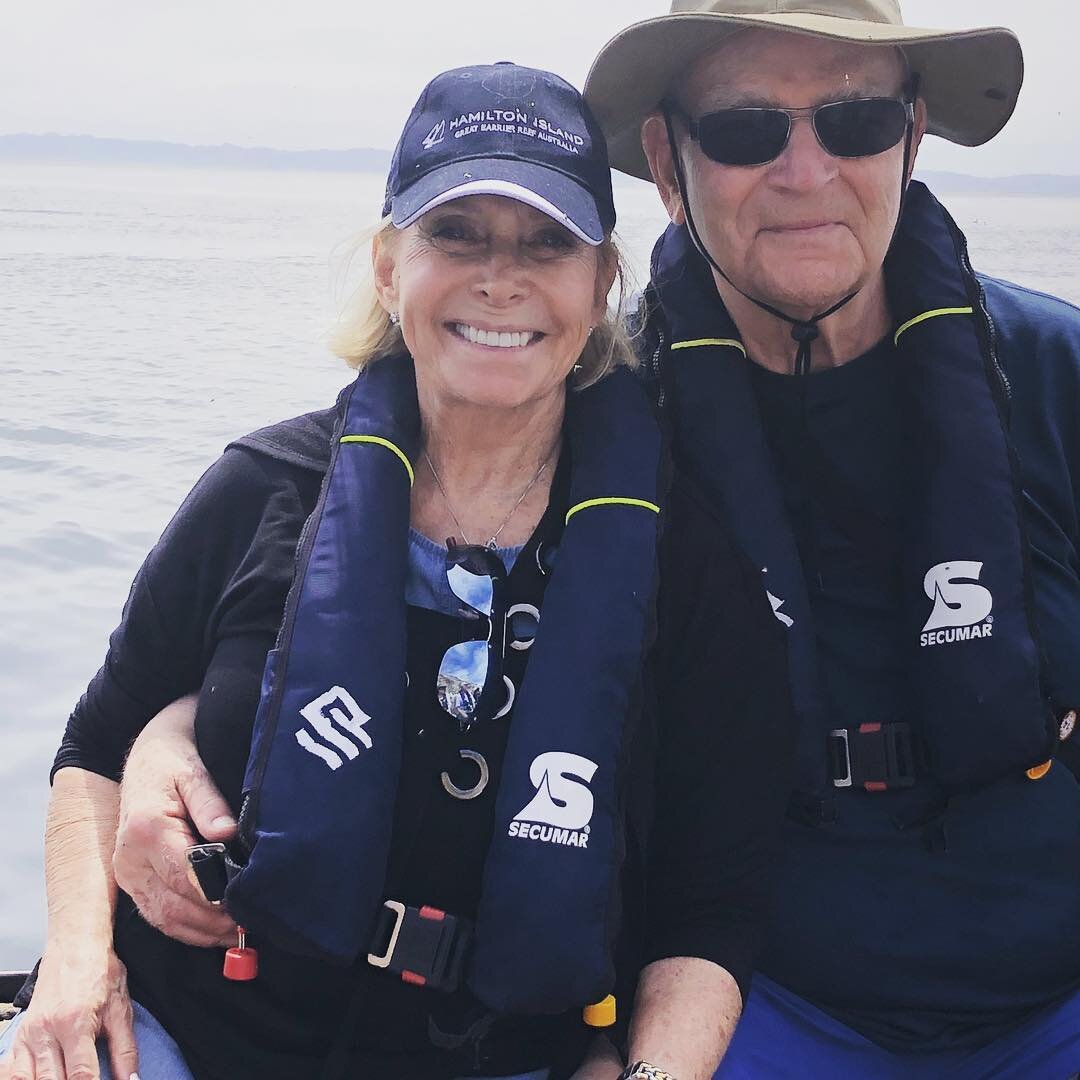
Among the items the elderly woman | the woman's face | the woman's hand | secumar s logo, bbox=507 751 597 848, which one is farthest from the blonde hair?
the woman's hand

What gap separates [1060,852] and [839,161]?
1.04m

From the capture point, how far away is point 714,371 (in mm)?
1858

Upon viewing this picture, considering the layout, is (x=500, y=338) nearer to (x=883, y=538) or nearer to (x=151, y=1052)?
(x=883, y=538)

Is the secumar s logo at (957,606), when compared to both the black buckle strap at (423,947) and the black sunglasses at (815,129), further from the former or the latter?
the black buckle strap at (423,947)

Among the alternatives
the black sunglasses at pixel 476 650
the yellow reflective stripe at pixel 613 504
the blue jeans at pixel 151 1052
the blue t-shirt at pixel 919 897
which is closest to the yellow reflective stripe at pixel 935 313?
the blue t-shirt at pixel 919 897

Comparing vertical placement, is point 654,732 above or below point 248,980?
above

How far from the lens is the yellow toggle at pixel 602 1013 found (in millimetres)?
1499

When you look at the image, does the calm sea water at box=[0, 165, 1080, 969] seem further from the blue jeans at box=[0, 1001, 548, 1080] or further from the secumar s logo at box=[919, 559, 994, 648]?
the blue jeans at box=[0, 1001, 548, 1080]

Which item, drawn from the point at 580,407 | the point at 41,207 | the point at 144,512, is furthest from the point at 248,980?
the point at 41,207

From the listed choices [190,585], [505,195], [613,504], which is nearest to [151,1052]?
[190,585]

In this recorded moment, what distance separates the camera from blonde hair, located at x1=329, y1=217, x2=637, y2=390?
1804mm

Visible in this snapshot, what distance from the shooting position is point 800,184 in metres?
1.73

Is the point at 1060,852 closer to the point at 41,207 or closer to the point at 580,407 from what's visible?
the point at 580,407

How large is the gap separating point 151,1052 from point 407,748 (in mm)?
491
